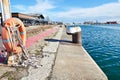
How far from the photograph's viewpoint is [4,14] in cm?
872

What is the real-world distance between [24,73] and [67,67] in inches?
60.6

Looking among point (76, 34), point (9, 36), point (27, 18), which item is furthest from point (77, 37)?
point (27, 18)

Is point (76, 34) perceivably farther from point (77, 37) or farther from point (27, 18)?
point (27, 18)

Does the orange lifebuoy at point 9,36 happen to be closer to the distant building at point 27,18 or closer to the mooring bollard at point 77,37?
the mooring bollard at point 77,37

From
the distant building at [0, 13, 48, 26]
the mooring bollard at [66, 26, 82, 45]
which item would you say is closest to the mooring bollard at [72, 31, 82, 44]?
the mooring bollard at [66, 26, 82, 45]

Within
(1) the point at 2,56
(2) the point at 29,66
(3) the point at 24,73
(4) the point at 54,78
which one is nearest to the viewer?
(4) the point at 54,78

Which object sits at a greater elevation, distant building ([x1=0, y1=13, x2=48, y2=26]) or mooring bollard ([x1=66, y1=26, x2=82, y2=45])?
distant building ([x1=0, y1=13, x2=48, y2=26])

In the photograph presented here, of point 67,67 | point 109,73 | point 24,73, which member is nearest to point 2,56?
point 24,73

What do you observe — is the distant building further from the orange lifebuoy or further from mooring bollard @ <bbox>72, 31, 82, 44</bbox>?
the orange lifebuoy

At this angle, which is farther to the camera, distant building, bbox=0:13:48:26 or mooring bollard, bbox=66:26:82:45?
distant building, bbox=0:13:48:26

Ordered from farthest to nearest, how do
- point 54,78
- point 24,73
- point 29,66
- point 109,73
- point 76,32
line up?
point 76,32
point 109,73
point 29,66
point 24,73
point 54,78

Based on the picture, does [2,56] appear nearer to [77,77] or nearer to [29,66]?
[29,66]

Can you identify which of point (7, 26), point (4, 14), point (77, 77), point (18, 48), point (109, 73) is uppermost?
point (4, 14)

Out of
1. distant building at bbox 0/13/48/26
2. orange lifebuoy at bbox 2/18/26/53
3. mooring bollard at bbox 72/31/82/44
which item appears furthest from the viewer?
distant building at bbox 0/13/48/26
